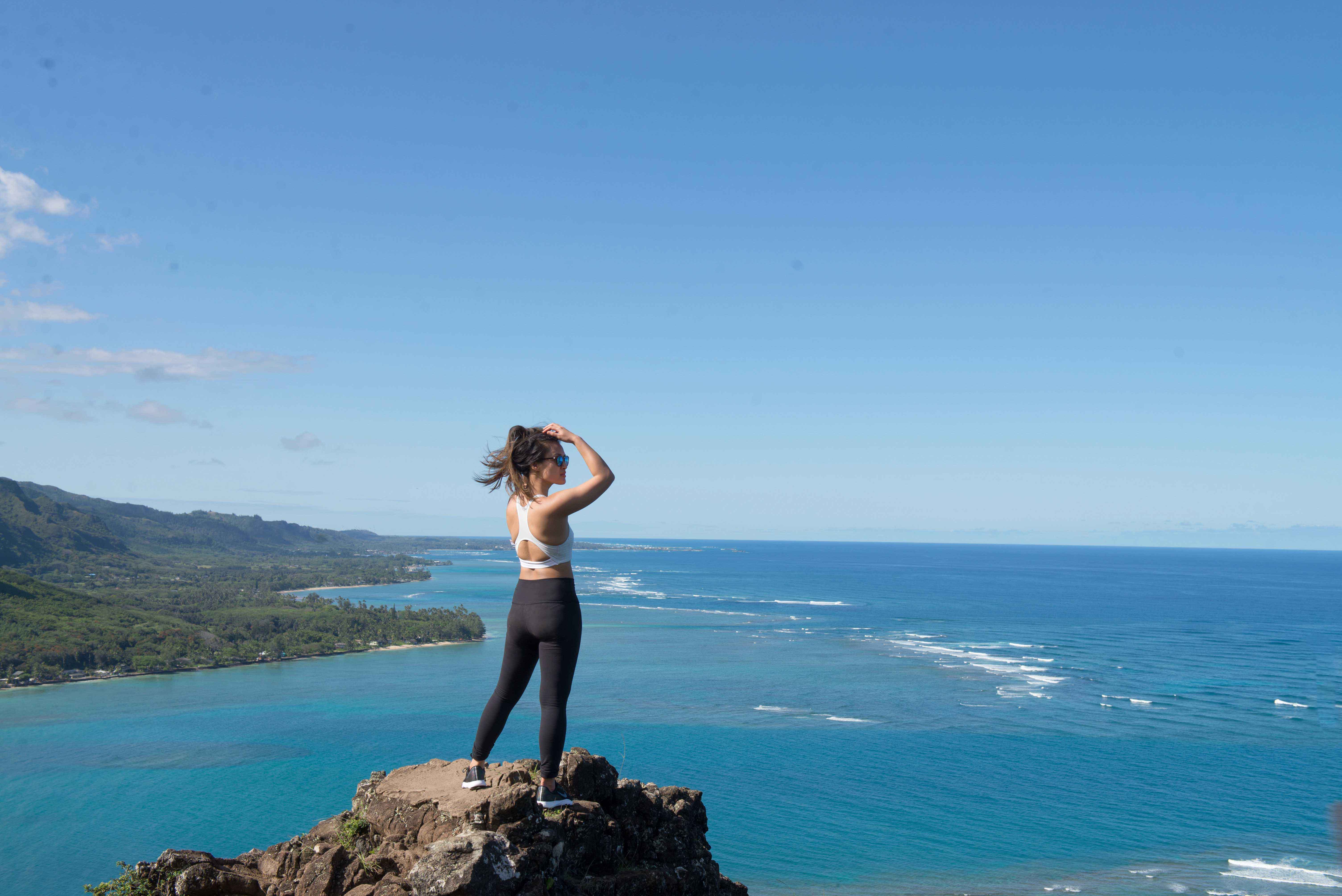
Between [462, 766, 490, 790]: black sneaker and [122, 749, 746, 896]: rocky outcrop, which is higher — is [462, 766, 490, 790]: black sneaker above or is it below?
above

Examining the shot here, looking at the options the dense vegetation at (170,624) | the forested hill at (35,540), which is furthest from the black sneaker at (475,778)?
the forested hill at (35,540)

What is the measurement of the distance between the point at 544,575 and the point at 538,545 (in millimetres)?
232

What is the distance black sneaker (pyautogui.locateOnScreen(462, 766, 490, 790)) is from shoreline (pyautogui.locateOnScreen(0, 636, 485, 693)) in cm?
9515

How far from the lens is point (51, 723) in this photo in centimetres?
6481

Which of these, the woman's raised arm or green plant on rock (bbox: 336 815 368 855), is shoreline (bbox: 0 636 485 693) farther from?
the woman's raised arm

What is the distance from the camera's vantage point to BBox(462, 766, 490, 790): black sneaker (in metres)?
6.34

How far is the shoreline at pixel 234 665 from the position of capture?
8019cm

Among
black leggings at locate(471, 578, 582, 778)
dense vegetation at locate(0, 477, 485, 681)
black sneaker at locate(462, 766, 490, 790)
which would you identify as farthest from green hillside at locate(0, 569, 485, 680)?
black leggings at locate(471, 578, 582, 778)

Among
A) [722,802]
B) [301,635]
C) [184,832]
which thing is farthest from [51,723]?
[722,802]

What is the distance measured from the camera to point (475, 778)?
20.9ft

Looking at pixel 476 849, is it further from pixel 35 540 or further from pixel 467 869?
pixel 35 540

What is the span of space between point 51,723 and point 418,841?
77771 millimetres

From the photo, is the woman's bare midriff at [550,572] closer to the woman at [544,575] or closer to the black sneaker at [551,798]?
the woman at [544,575]

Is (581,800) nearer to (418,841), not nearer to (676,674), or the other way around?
(418,841)
